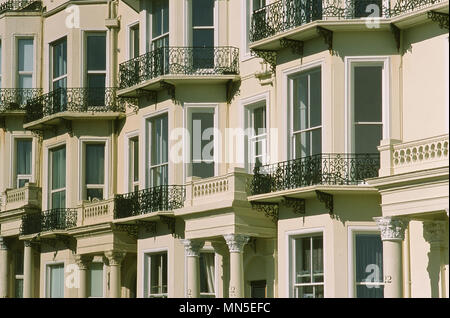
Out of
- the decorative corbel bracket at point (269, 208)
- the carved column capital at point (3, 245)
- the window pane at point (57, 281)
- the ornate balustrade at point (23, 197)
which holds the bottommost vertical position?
the window pane at point (57, 281)

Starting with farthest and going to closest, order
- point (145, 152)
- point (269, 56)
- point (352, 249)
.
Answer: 1. point (145, 152)
2. point (269, 56)
3. point (352, 249)

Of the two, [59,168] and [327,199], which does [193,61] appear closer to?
[327,199]

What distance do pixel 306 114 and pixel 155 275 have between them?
818 cm

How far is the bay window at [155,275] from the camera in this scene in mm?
37250

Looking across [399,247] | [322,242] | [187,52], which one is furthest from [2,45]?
[399,247]

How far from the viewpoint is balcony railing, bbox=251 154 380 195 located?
30516mm

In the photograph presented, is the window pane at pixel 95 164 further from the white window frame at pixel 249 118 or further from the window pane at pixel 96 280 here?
the white window frame at pixel 249 118

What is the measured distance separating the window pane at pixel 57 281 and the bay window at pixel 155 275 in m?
5.93

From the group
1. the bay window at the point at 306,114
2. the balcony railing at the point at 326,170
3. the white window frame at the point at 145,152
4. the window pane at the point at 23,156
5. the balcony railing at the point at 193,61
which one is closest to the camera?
the balcony railing at the point at 326,170

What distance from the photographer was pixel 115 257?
39281mm

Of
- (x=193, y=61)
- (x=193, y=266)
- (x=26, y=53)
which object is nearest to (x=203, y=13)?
(x=193, y=61)

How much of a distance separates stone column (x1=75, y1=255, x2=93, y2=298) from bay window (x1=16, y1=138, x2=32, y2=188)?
568 cm

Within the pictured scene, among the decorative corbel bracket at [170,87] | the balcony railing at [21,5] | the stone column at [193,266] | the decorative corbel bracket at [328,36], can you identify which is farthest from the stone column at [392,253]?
the balcony railing at [21,5]

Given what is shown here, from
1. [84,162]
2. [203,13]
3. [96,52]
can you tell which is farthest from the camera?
[96,52]
